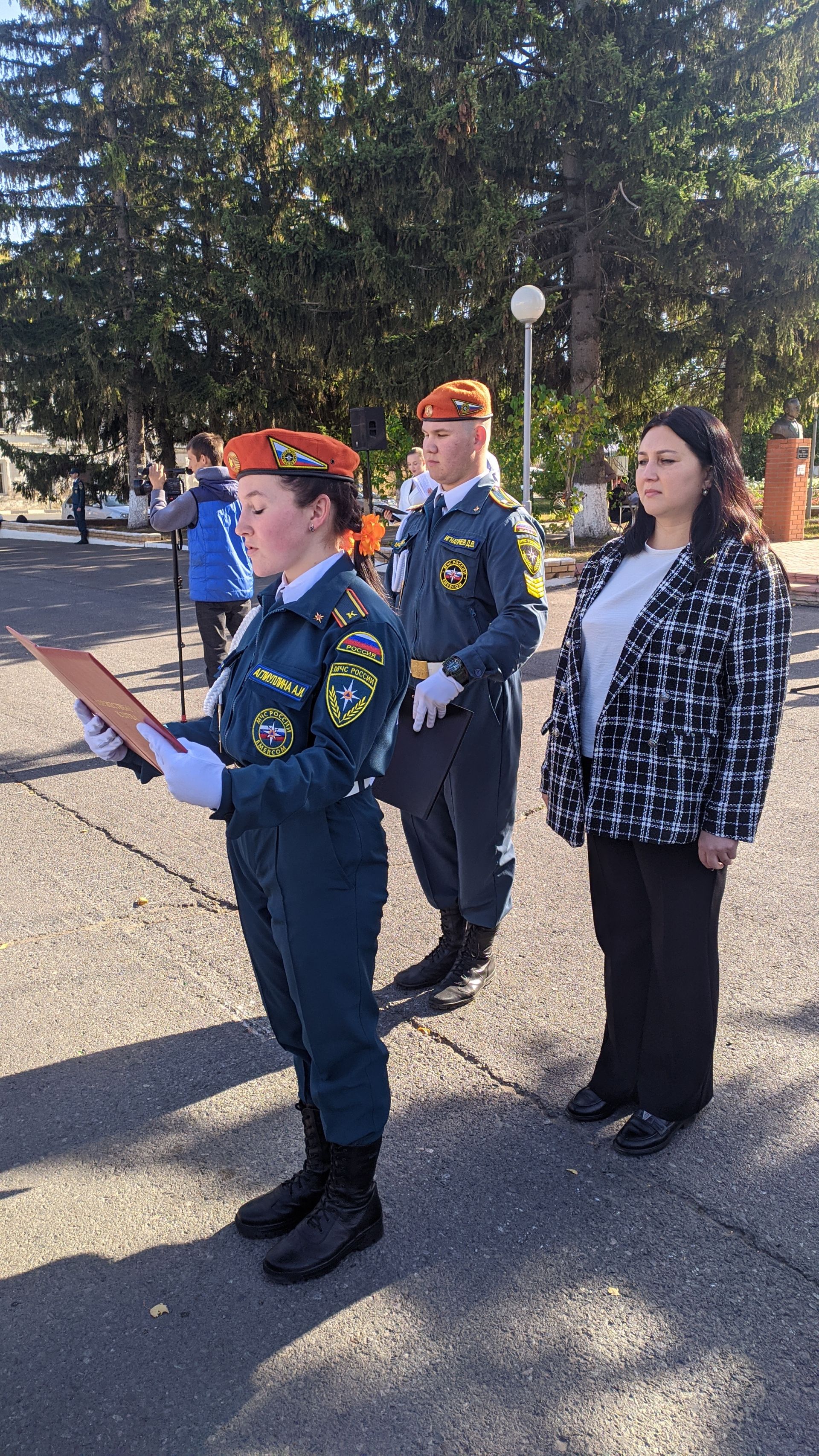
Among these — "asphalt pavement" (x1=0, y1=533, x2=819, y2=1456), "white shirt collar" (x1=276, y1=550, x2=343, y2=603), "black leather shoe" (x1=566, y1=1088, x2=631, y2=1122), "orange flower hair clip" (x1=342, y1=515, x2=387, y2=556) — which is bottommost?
"asphalt pavement" (x1=0, y1=533, x2=819, y2=1456)

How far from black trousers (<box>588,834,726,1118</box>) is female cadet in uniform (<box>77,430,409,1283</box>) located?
818 mm

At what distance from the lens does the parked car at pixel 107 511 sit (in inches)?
1216

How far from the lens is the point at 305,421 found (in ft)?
88.1

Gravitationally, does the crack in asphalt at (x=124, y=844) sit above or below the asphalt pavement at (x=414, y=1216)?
above

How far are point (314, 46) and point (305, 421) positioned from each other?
27.5 ft

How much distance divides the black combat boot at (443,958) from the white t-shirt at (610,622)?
3.68 ft

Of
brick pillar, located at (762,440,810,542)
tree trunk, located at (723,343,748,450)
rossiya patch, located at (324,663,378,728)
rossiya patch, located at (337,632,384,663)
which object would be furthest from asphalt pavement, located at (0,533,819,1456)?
tree trunk, located at (723,343,748,450)

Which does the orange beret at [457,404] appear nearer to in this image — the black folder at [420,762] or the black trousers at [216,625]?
the black folder at [420,762]

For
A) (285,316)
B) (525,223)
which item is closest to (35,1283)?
(525,223)

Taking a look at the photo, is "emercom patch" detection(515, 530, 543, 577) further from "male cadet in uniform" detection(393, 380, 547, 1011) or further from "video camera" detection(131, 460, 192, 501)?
"video camera" detection(131, 460, 192, 501)

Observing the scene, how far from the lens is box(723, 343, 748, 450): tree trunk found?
21344mm

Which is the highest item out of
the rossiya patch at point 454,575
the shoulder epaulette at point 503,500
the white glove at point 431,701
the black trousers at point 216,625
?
the shoulder epaulette at point 503,500

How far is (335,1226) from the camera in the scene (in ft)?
8.02

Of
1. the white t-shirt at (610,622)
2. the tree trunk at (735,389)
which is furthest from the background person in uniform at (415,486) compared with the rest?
the tree trunk at (735,389)
